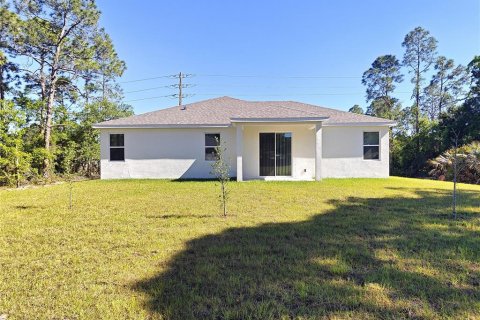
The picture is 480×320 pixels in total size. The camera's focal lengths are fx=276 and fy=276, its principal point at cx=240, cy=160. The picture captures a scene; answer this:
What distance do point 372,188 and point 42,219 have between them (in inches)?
426

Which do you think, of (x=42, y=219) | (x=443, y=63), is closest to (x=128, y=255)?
(x=42, y=219)

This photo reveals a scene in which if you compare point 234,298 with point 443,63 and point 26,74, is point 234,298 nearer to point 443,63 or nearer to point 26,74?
point 26,74

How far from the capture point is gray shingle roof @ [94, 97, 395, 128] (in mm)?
12662

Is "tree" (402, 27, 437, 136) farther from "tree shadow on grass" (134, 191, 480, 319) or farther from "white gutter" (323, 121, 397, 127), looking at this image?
"tree shadow on grass" (134, 191, 480, 319)

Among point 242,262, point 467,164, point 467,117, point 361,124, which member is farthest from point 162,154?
point 467,117

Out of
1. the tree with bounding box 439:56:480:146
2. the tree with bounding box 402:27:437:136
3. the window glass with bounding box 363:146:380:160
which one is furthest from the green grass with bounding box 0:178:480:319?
the tree with bounding box 402:27:437:136

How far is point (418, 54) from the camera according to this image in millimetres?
32625

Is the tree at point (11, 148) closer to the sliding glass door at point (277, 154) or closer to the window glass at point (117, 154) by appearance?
the window glass at point (117, 154)

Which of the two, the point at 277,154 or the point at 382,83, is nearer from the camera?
the point at 277,154

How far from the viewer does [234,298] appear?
9.68 ft

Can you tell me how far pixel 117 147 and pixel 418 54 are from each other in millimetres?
34981

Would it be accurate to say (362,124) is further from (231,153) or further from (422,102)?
(422,102)

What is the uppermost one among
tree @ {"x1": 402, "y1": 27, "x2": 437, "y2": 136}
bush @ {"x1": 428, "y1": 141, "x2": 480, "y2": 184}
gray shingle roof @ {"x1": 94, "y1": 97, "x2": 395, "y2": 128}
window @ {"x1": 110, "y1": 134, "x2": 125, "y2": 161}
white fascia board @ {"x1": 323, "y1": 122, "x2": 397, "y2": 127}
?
tree @ {"x1": 402, "y1": 27, "x2": 437, "y2": 136}

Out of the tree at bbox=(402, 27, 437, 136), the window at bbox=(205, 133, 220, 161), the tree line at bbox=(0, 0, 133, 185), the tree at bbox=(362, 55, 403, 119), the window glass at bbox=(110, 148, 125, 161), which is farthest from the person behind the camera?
the tree at bbox=(362, 55, 403, 119)
